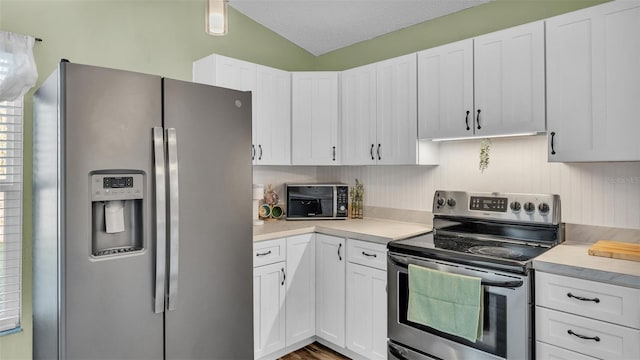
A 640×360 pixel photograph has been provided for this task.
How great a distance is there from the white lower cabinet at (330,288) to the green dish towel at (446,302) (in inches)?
23.3

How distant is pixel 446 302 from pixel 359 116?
1.53m

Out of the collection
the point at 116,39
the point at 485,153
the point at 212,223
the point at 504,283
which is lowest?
the point at 504,283

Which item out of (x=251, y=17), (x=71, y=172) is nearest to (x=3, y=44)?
(x=71, y=172)

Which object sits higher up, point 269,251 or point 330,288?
point 269,251

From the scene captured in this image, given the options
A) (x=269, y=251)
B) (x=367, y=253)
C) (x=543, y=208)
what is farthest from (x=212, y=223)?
(x=543, y=208)

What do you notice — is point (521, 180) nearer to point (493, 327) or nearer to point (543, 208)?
point (543, 208)

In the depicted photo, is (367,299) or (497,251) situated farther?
(367,299)

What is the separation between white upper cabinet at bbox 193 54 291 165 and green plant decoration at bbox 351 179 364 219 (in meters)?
0.66

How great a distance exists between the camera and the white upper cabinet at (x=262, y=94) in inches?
107

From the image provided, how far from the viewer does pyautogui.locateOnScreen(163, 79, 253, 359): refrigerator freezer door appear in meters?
1.78

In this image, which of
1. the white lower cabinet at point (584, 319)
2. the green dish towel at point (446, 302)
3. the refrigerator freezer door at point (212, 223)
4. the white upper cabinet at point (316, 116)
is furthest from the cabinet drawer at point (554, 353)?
the white upper cabinet at point (316, 116)

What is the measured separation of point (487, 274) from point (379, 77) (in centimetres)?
159

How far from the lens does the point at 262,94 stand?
2.93 meters

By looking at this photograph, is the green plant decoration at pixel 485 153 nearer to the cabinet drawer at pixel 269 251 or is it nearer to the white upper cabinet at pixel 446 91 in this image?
the white upper cabinet at pixel 446 91
